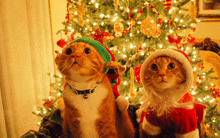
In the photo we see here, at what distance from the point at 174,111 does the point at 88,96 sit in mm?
346

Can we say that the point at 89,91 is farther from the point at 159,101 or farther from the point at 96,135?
the point at 159,101

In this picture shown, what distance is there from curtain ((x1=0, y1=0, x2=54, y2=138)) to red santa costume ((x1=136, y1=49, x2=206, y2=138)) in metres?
1.18

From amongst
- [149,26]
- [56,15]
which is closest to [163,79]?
[149,26]

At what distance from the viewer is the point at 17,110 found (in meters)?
1.49

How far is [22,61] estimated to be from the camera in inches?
59.8

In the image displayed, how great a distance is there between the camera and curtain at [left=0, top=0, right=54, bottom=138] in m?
1.37

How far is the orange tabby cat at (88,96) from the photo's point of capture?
2.07 feet

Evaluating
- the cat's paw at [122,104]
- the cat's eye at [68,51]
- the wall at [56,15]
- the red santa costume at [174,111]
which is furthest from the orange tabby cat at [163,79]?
the wall at [56,15]

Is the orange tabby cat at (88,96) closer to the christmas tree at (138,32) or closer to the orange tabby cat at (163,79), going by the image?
the orange tabby cat at (163,79)

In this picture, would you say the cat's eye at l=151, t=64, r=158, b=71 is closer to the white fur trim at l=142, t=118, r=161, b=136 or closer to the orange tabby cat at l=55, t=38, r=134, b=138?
the orange tabby cat at l=55, t=38, r=134, b=138

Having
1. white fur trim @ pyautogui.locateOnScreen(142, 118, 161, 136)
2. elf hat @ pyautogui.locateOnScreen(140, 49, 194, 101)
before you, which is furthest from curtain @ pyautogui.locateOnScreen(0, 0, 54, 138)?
elf hat @ pyautogui.locateOnScreen(140, 49, 194, 101)

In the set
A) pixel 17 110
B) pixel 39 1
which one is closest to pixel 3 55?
pixel 17 110

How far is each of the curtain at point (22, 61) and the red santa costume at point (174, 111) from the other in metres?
1.18

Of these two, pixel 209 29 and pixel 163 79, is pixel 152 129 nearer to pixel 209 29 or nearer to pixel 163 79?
pixel 163 79
